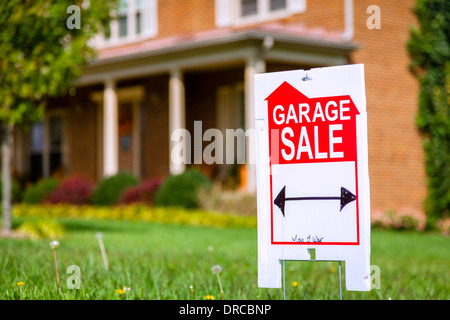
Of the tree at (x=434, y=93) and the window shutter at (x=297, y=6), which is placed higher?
the window shutter at (x=297, y=6)

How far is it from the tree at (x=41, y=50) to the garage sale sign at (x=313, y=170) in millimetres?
5048

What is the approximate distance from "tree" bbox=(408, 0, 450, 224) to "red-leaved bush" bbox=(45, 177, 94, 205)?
7864 mm

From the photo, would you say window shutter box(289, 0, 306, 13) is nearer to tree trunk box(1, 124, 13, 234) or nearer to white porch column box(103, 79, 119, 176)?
white porch column box(103, 79, 119, 176)

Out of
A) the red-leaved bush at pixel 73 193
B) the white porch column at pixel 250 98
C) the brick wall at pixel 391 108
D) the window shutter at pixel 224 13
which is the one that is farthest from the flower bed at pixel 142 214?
the window shutter at pixel 224 13

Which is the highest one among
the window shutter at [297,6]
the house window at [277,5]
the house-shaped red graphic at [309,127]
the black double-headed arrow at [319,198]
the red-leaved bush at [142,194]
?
the house window at [277,5]

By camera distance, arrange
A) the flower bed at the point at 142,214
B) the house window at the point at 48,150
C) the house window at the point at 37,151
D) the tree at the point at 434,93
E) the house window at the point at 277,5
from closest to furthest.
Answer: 1. the flower bed at the point at 142,214
2. the tree at the point at 434,93
3. the house window at the point at 277,5
4. the house window at the point at 48,150
5. the house window at the point at 37,151

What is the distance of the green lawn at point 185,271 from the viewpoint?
4.47 meters

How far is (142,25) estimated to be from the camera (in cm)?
1808

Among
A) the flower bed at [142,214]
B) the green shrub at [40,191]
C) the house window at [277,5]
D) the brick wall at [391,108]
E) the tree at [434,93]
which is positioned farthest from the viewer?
the green shrub at [40,191]

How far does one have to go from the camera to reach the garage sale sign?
317 centimetres

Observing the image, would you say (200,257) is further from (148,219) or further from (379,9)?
(379,9)

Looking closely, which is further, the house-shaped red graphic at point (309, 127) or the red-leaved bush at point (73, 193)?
the red-leaved bush at point (73, 193)

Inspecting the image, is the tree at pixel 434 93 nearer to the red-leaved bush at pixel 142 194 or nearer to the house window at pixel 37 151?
the red-leaved bush at pixel 142 194
